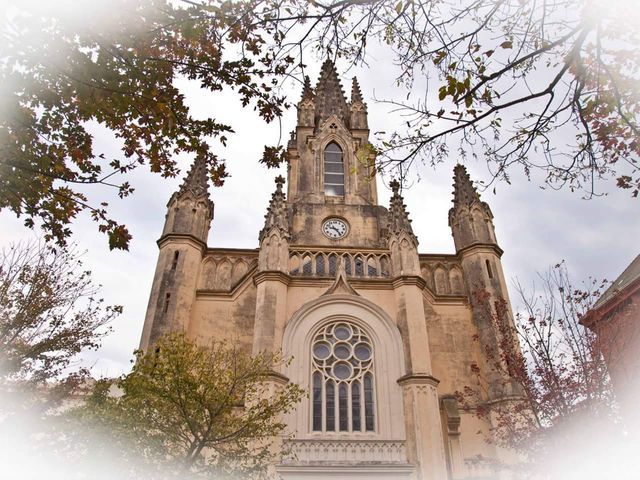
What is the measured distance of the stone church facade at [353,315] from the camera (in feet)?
50.5

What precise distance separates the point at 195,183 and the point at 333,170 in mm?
7554

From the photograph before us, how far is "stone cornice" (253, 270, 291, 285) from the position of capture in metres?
18.0

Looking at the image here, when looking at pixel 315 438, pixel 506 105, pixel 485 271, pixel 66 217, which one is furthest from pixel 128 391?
pixel 485 271

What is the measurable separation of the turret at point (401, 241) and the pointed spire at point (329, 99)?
9472 millimetres

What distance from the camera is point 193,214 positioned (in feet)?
67.5

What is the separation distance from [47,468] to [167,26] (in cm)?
1185

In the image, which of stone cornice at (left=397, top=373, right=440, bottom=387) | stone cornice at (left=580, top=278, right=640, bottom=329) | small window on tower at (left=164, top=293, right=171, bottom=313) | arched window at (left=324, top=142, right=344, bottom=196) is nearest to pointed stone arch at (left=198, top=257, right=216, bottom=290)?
small window on tower at (left=164, top=293, right=171, bottom=313)

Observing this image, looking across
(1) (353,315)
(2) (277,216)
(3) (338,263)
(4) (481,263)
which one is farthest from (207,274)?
(4) (481,263)

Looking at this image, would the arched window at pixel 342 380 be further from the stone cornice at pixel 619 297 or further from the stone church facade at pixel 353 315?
the stone cornice at pixel 619 297

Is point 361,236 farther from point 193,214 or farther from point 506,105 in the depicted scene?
point 506,105

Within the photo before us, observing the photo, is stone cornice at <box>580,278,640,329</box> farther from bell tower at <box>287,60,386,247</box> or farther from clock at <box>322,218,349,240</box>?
clock at <box>322,218,349,240</box>

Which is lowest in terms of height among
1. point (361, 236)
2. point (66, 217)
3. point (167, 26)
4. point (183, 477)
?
point (183, 477)

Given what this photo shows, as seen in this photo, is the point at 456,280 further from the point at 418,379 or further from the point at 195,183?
the point at 195,183

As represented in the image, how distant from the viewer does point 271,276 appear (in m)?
18.0
